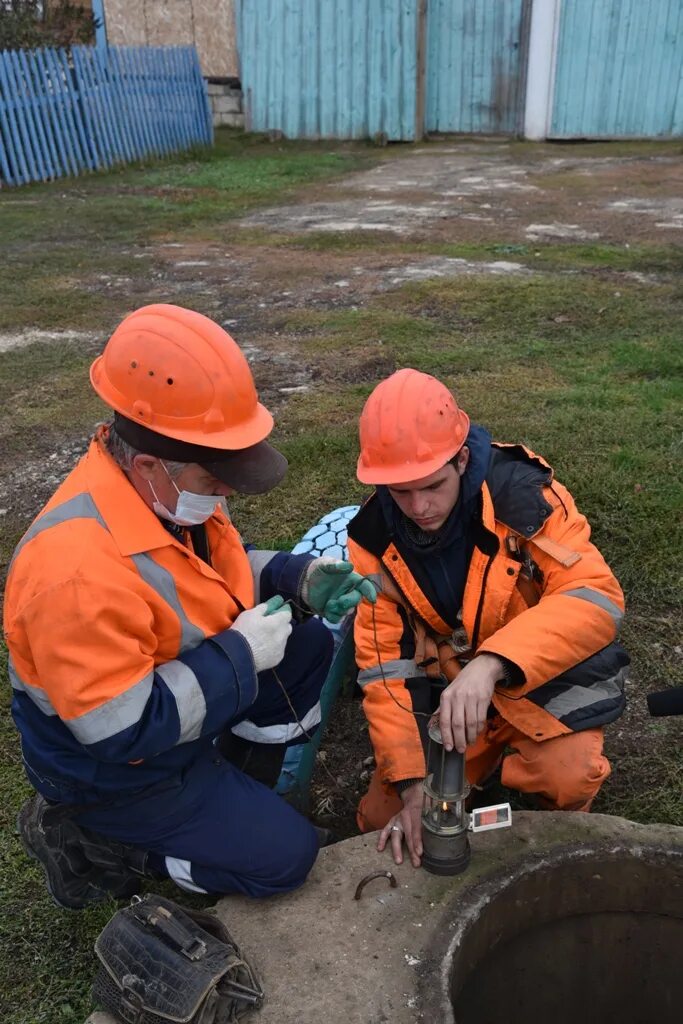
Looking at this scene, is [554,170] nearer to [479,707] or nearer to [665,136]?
[665,136]

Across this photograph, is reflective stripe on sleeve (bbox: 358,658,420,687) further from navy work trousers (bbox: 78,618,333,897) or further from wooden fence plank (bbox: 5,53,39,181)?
wooden fence plank (bbox: 5,53,39,181)

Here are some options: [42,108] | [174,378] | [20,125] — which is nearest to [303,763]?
[174,378]

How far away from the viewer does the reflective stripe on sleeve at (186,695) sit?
2.11 m

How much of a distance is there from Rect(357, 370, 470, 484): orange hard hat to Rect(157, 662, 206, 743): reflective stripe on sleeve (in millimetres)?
642

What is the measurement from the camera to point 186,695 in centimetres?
212

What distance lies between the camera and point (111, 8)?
1491cm

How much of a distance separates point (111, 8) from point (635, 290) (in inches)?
465

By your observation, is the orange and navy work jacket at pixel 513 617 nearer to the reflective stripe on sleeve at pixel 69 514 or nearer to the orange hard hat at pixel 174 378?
the orange hard hat at pixel 174 378

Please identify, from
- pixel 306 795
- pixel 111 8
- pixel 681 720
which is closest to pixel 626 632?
pixel 681 720

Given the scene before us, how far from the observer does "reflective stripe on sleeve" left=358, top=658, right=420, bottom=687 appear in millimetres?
2664

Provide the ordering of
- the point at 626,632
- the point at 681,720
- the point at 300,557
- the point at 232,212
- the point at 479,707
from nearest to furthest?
the point at 479,707
the point at 300,557
the point at 681,720
the point at 626,632
the point at 232,212

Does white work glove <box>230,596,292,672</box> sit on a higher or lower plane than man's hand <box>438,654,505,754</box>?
higher

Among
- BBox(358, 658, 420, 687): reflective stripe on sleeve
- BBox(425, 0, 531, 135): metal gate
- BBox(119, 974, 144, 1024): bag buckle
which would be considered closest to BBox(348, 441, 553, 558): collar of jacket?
BBox(358, 658, 420, 687): reflective stripe on sleeve

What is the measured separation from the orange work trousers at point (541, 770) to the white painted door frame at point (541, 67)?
13.1m
